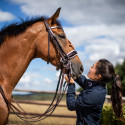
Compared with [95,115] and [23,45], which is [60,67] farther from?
[95,115]

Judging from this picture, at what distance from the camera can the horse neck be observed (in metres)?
2.66

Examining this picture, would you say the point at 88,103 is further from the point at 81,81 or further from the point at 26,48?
the point at 26,48

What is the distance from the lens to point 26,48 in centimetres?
276

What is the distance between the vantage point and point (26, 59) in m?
2.77

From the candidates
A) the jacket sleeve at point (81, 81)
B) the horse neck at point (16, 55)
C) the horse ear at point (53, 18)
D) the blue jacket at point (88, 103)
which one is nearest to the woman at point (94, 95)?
the blue jacket at point (88, 103)

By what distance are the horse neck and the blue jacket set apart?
2.69ft

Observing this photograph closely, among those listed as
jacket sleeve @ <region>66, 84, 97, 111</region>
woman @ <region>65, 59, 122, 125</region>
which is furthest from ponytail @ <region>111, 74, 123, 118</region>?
jacket sleeve @ <region>66, 84, 97, 111</region>

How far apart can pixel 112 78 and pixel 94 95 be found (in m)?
0.42

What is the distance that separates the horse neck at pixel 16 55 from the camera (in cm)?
266

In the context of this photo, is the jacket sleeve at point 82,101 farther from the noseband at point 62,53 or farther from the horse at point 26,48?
the noseband at point 62,53

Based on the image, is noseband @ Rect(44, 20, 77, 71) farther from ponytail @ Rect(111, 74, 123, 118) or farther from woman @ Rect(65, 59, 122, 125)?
ponytail @ Rect(111, 74, 123, 118)

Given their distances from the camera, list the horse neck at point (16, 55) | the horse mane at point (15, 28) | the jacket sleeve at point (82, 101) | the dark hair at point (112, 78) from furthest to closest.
→ the horse mane at point (15, 28) → the horse neck at point (16, 55) → the dark hair at point (112, 78) → the jacket sleeve at point (82, 101)

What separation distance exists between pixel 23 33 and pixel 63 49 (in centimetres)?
68

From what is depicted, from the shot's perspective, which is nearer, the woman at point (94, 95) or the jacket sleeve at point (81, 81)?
the woman at point (94, 95)
